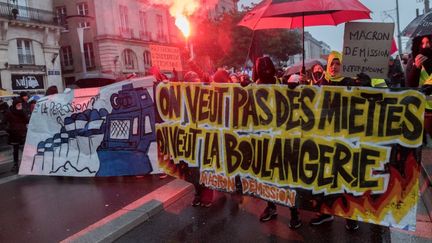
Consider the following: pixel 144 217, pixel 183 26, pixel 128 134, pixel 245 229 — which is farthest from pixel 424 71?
pixel 183 26

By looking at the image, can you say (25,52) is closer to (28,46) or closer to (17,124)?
(28,46)

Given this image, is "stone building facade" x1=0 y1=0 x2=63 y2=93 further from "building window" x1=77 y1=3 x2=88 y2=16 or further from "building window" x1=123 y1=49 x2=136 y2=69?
"building window" x1=123 y1=49 x2=136 y2=69

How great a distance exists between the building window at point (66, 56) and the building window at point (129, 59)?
16.6ft

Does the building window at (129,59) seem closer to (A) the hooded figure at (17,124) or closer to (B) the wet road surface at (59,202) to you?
(A) the hooded figure at (17,124)

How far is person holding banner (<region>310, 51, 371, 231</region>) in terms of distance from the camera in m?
4.37

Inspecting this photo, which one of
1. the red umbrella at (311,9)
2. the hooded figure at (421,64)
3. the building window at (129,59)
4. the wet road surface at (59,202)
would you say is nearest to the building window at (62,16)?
the building window at (129,59)

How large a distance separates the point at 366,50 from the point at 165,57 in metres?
3.55

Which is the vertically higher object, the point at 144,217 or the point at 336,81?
the point at 336,81

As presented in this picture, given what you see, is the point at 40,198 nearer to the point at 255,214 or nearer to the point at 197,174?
the point at 197,174

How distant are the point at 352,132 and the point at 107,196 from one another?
3886mm

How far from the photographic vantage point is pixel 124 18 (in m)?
40.7

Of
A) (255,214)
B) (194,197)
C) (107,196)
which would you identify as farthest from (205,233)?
(107,196)

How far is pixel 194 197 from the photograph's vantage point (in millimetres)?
5715

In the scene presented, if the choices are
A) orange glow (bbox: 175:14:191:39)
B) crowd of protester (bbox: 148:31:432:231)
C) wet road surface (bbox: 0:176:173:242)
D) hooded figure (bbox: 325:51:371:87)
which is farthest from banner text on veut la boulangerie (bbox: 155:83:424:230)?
orange glow (bbox: 175:14:191:39)
